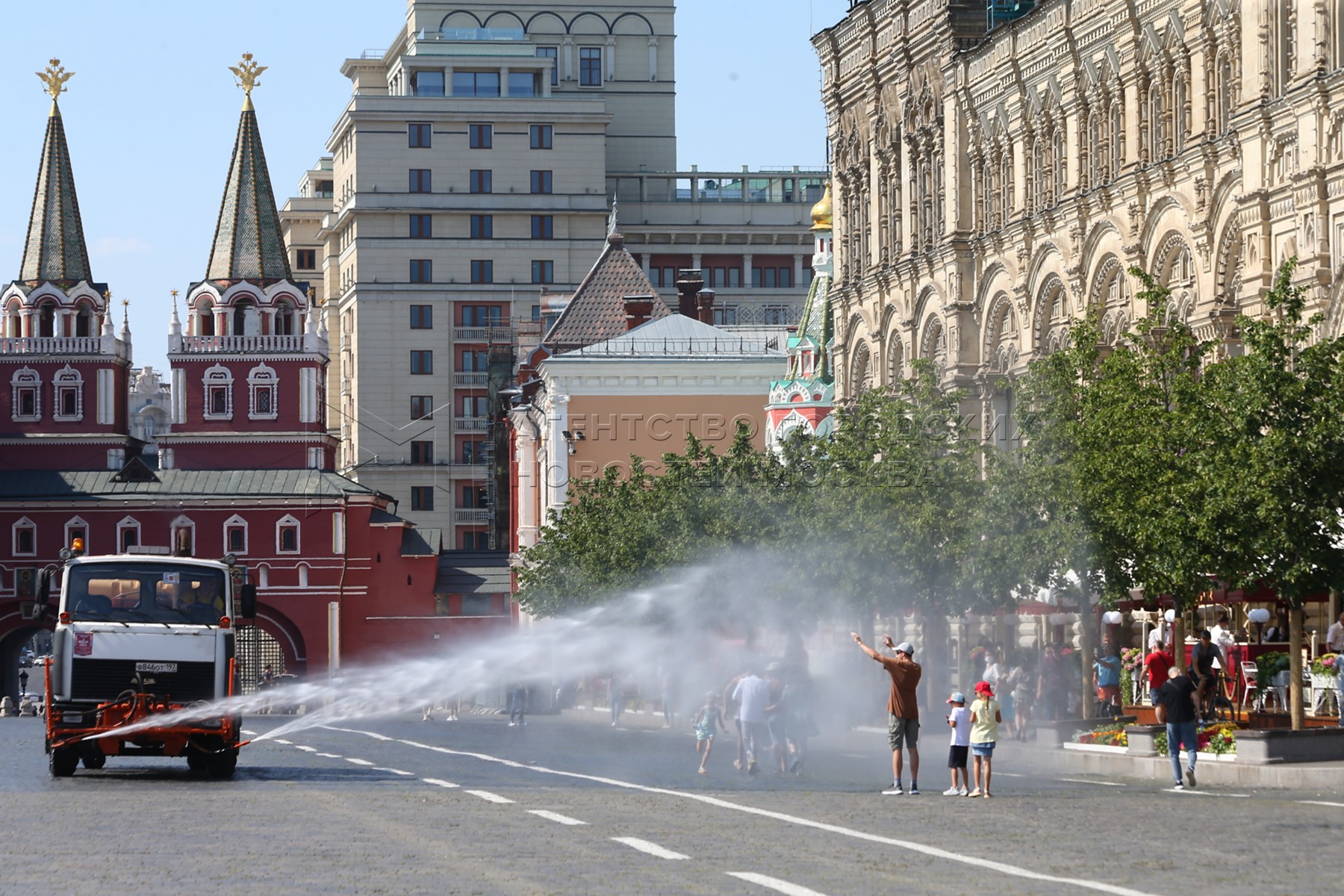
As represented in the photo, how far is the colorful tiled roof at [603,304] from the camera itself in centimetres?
10375

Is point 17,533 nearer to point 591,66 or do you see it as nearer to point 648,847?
point 591,66

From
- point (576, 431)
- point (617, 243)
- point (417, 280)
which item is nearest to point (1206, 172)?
point (576, 431)

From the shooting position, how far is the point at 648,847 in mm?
20766

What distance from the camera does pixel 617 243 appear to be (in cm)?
10944

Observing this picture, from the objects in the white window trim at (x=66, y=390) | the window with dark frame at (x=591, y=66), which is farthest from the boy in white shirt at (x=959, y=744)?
the window with dark frame at (x=591, y=66)

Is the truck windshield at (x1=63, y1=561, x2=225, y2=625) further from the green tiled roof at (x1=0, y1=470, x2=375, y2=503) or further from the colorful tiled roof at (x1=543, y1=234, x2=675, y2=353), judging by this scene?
the green tiled roof at (x1=0, y1=470, x2=375, y2=503)

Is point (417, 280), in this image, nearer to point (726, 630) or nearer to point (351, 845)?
point (726, 630)

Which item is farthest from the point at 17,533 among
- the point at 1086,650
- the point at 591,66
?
the point at 1086,650

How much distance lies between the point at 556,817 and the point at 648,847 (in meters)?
3.82

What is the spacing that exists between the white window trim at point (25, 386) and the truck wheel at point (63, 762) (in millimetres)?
98008

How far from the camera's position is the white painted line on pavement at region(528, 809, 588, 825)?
930 inches

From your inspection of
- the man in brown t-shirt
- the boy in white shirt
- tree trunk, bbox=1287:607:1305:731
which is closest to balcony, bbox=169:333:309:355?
tree trunk, bbox=1287:607:1305:731

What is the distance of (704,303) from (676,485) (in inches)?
1969

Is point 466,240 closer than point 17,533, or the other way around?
point 17,533
